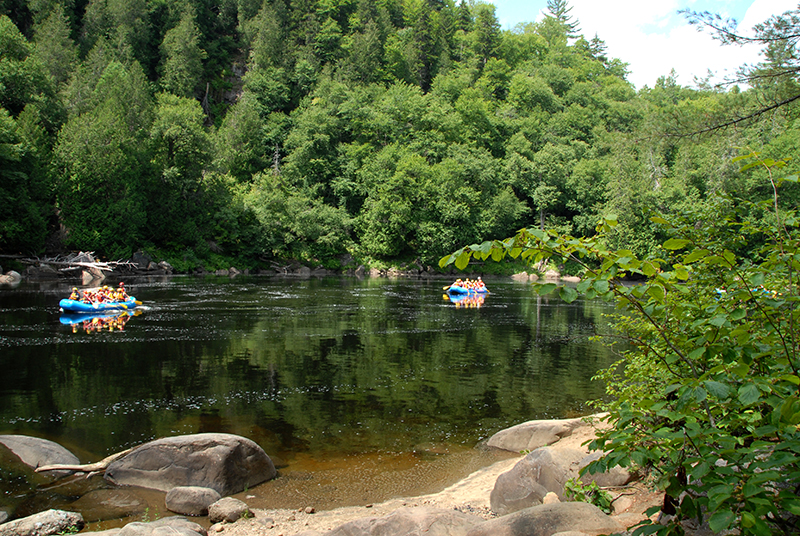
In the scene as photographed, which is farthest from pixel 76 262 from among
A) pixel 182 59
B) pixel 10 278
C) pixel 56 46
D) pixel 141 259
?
pixel 182 59

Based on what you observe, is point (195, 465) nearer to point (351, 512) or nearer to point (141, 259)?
point (351, 512)

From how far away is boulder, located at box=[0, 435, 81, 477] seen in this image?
7992mm

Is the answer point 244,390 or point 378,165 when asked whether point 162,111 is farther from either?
point 244,390

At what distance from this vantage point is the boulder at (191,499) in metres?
6.95

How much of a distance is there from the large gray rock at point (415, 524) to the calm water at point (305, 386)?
5.88ft

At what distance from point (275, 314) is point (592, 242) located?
→ 23295mm

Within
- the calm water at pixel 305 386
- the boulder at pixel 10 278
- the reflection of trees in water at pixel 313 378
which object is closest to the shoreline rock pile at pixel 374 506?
the calm water at pixel 305 386

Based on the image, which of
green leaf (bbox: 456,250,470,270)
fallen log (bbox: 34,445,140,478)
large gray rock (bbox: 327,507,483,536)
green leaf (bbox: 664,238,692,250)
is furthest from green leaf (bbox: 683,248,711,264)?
fallen log (bbox: 34,445,140,478)

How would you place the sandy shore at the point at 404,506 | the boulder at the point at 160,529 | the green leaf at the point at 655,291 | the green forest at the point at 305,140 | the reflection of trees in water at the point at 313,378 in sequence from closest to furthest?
the green leaf at the point at 655,291
the boulder at the point at 160,529
the sandy shore at the point at 404,506
the reflection of trees in water at the point at 313,378
the green forest at the point at 305,140

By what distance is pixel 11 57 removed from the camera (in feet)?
143

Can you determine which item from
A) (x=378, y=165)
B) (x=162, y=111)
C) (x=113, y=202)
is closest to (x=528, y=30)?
(x=378, y=165)

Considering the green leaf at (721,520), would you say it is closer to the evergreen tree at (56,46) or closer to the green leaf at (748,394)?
the green leaf at (748,394)

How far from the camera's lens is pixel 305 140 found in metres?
63.0

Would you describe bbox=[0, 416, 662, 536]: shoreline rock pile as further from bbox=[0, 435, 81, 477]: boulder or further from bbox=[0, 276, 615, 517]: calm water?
bbox=[0, 276, 615, 517]: calm water
